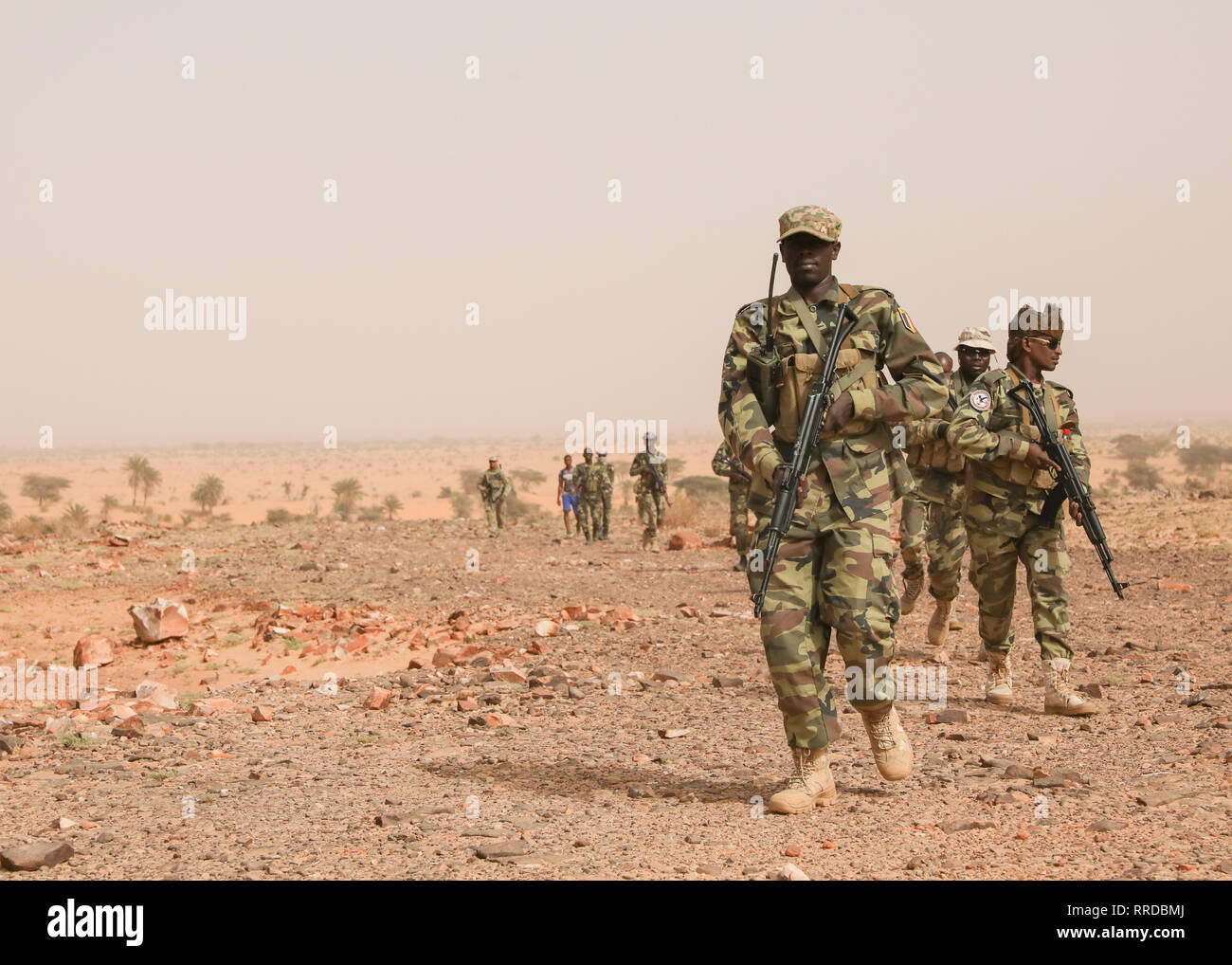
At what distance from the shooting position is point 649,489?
19.0 m

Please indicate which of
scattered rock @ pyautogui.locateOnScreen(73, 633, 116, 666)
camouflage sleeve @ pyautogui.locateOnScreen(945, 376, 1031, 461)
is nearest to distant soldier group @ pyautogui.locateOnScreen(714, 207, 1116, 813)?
camouflage sleeve @ pyautogui.locateOnScreen(945, 376, 1031, 461)

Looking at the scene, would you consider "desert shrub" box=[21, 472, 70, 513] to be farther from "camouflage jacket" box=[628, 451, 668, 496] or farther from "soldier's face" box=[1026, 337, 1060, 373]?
"soldier's face" box=[1026, 337, 1060, 373]

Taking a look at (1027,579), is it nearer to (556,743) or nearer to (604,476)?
(556,743)

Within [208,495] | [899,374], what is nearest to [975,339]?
[899,374]

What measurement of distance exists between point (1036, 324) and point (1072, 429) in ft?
2.30

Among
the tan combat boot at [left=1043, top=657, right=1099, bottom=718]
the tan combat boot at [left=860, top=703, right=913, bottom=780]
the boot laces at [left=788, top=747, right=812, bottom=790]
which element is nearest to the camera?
the boot laces at [left=788, top=747, right=812, bottom=790]

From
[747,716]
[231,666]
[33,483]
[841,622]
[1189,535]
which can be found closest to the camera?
[841,622]

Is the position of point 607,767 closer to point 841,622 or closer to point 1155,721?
point 841,622

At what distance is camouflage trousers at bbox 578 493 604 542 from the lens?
2092 centimetres

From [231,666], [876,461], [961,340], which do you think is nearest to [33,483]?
[231,666]

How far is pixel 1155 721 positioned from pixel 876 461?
2.64 metres

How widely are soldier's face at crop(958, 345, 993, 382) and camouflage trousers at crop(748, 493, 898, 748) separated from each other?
4385 mm

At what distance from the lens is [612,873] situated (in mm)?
3854

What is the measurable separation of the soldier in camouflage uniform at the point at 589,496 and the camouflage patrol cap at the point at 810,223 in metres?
15.5
